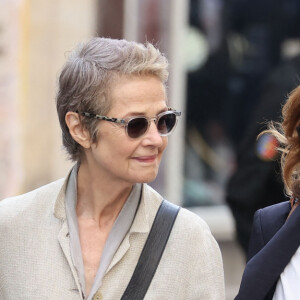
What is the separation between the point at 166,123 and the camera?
3.91 metres

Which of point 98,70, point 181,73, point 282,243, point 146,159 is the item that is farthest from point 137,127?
point 181,73

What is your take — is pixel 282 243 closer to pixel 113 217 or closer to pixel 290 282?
pixel 290 282

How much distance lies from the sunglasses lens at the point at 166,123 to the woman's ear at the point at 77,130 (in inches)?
11.2

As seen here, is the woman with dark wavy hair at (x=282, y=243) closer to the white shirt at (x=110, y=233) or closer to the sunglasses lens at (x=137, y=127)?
the white shirt at (x=110, y=233)

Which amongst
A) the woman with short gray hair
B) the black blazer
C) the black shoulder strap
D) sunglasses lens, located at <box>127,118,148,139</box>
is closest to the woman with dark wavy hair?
the black blazer

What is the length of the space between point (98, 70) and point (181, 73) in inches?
198

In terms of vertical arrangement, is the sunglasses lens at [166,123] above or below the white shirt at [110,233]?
above

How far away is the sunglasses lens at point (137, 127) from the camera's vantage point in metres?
3.82

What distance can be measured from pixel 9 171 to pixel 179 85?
1.97 metres

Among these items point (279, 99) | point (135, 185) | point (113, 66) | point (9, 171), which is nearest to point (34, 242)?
point (135, 185)

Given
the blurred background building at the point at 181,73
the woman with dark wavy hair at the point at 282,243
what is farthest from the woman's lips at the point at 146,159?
the blurred background building at the point at 181,73

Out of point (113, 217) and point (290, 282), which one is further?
point (113, 217)

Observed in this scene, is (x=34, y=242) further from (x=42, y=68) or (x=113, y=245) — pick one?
(x=42, y=68)

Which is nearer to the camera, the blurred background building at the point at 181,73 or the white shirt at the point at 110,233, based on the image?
the white shirt at the point at 110,233
